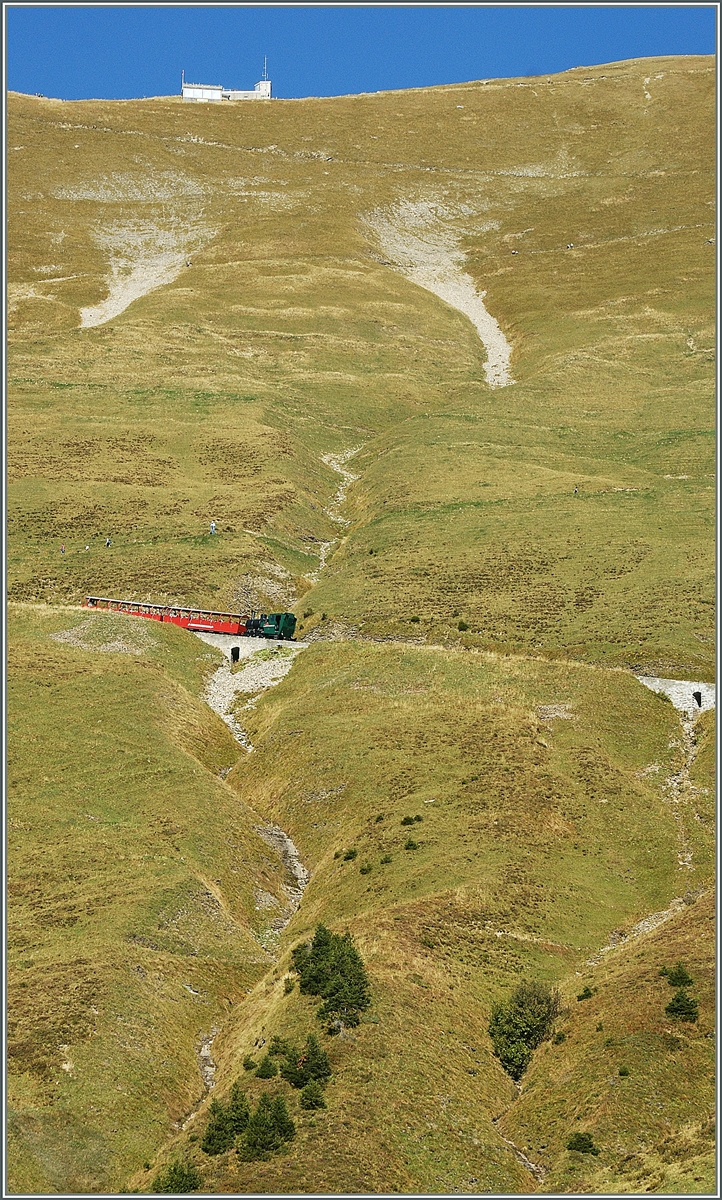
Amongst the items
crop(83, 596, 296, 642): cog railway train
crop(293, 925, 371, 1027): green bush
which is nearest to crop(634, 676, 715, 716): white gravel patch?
crop(83, 596, 296, 642): cog railway train

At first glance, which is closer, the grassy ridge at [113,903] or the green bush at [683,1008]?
the grassy ridge at [113,903]

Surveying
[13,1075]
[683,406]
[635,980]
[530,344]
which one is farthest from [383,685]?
[530,344]

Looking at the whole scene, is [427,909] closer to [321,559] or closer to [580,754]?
[580,754]

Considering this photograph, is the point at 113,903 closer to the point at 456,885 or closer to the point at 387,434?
the point at 456,885

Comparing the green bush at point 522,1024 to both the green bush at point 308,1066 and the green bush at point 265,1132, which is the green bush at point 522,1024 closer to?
the green bush at point 308,1066

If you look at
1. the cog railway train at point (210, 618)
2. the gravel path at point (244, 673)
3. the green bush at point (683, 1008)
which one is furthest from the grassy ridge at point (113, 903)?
the green bush at point (683, 1008)

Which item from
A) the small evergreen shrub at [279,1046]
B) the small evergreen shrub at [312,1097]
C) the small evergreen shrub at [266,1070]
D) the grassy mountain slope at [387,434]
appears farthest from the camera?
the grassy mountain slope at [387,434]
